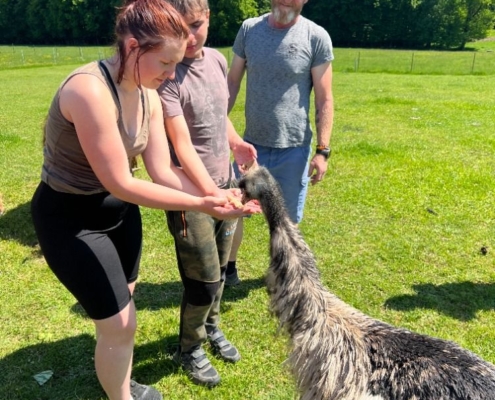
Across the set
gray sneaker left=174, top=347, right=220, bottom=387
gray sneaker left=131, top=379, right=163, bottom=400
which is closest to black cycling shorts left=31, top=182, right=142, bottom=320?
gray sneaker left=131, top=379, right=163, bottom=400

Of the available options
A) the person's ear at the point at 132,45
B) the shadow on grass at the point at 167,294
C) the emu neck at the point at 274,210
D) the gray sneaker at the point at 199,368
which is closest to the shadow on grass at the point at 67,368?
the gray sneaker at the point at 199,368

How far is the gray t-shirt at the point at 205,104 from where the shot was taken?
3.19 metres

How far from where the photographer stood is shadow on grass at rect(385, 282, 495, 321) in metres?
4.95

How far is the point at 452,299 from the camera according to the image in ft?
16.9

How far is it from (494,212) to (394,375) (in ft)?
18.1

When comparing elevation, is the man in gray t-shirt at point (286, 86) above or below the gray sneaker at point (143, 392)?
above

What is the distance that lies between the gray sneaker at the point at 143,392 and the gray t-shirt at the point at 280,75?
230 cm

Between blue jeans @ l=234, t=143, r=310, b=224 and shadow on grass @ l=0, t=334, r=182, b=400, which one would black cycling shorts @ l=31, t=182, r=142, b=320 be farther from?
blue jeans @ l=234, t=143, r=310, b=224

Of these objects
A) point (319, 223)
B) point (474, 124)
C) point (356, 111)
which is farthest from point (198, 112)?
point (356, 111)

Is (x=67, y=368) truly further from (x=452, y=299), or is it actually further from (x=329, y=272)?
(x=452, y=299)

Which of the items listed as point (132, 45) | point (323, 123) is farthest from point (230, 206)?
point (323, 123)

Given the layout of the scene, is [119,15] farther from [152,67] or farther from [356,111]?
[356,111]

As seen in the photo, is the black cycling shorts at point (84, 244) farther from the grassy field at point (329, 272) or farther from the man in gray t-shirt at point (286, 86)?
the man in gray t-shirt at point (286, 86)

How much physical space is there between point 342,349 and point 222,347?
177 centimetres
